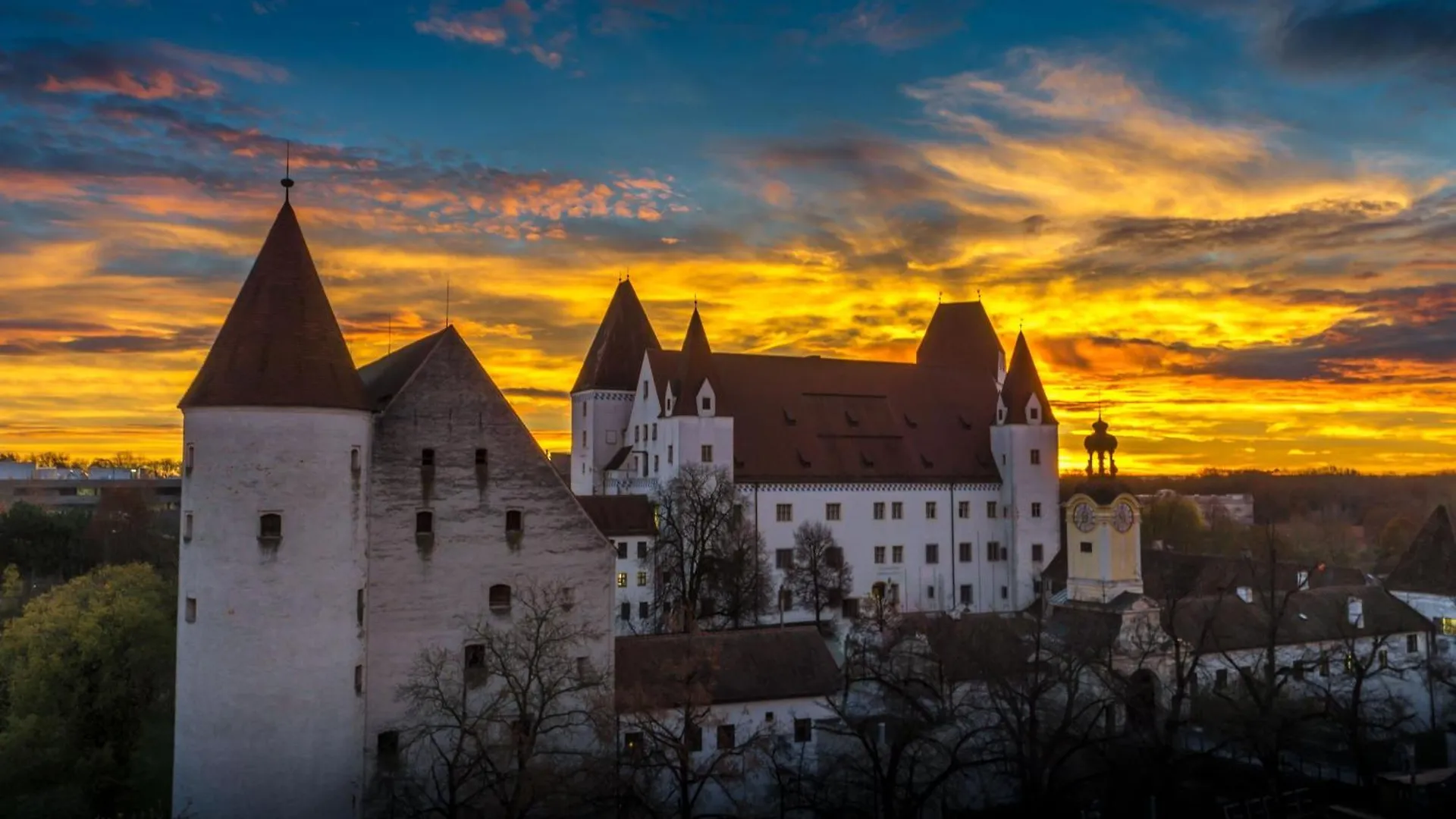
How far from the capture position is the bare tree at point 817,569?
69.2 m

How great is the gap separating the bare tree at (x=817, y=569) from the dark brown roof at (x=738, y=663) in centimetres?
2451

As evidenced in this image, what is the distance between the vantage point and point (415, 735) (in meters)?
37.2

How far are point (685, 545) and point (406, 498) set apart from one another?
93.3ft

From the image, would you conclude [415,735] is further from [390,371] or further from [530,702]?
[390,371]

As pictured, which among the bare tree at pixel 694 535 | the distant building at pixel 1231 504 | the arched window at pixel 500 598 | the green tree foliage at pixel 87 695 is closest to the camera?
the arched window at pixel 500 598

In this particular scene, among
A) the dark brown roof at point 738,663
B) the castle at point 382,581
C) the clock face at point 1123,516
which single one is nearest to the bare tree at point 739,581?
the castle at point 382,581

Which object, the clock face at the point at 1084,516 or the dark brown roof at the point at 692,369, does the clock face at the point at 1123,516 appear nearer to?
the clock face at the point at 1084,516

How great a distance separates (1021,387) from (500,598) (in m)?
48.4

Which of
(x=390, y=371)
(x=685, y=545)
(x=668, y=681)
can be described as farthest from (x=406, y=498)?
(x=685, y=545)

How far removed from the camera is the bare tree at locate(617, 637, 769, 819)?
3409 cm

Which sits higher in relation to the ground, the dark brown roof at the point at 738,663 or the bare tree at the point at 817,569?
the bare tree at the point at 817,569

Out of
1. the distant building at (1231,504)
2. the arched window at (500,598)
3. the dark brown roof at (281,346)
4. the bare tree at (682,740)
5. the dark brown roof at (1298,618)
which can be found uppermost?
the dark brown roof at (281,346)

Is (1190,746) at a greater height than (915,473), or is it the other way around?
(915,473)

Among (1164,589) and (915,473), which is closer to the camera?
(1164,589)
